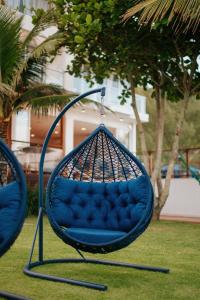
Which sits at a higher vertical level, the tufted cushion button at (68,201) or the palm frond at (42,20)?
the palm frond at (42,20)

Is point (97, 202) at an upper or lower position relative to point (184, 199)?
upper

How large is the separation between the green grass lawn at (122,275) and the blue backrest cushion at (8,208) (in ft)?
1.95

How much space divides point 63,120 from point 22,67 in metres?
7.02

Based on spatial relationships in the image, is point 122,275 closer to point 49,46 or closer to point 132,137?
point 49,46

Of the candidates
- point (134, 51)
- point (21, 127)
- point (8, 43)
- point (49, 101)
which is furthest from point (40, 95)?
point (21, 127)

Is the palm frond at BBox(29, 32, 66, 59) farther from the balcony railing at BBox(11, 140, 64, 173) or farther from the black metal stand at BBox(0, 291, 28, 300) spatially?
the black metal stand at BBox(0, 291, 28, 300)

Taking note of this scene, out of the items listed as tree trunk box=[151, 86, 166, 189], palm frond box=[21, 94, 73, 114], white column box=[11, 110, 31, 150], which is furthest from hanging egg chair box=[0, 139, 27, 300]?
white column box=[11, 110, 31, 150]

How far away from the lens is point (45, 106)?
10.9 metres

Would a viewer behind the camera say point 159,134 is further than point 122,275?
Yes

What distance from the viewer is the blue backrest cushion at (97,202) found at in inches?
189

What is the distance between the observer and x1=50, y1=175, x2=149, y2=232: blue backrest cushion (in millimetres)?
4793

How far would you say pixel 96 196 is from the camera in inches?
200

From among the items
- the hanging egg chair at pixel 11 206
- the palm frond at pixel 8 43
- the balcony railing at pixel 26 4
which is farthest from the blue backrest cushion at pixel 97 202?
the balcony railing at pixel 26 4

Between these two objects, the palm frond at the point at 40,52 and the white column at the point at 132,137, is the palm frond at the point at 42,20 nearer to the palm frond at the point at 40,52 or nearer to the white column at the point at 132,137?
the palm frond at the point at 40,52
